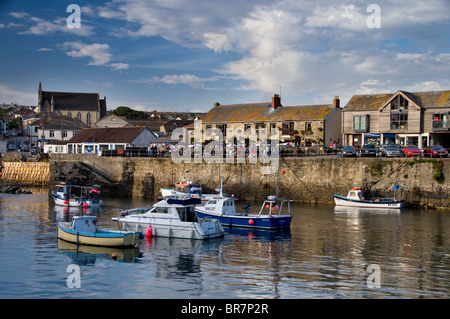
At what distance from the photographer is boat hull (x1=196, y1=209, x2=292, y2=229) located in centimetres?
3070

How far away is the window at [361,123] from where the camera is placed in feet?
183

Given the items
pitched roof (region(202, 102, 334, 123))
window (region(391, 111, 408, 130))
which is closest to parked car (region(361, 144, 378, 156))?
window (region(391, 111, 408, 130))

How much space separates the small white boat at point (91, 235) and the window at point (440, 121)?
125 feet

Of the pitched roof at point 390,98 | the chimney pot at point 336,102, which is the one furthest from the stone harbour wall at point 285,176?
the chimney pot at point 336,102

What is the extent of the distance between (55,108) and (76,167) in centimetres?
7558

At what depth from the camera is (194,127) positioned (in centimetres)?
7025

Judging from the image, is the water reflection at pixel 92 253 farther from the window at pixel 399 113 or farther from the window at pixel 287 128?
the window at pixel 287 128

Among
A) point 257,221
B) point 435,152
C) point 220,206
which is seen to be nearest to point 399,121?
point 435,152

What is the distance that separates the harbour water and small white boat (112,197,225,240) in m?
0.57

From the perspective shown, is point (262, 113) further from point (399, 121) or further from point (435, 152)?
point (435, 152)

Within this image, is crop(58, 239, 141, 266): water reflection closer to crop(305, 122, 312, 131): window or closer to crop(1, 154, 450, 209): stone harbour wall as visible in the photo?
crop(1, 154, 450, 209): stone harbour wall

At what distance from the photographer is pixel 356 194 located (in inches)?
1673
